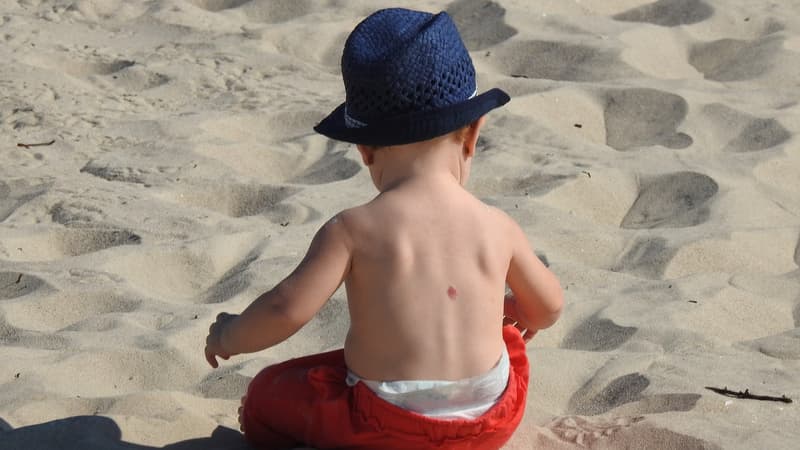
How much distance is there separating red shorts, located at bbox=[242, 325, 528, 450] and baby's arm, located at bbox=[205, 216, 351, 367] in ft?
0.42

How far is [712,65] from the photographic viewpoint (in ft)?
15.7

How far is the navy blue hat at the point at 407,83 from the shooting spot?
205 centimetres

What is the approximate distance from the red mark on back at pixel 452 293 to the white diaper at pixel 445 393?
149 mm

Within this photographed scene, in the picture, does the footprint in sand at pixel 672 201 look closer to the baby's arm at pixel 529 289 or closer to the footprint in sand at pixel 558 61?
the footprint in sand at pixel 558 61

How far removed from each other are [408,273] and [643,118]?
2410mm

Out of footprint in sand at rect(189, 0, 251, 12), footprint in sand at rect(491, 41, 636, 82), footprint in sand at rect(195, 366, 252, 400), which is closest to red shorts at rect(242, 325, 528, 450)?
footprint in sand at rect(195, 366, 252, 400)

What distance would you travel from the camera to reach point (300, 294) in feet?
6.86

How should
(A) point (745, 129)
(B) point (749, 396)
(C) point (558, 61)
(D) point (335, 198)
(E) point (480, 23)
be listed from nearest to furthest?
(B) point (749, 396)
(D) point (335, 198)
(A) point (745, 129)
(C) point (558, 61)
(E) point (480, 23)

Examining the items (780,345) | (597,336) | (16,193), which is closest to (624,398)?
(597,336)

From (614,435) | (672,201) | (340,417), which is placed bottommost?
(672,201)

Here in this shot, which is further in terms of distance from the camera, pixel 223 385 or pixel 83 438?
pixel 223 385

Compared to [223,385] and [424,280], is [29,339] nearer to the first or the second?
[223,385]

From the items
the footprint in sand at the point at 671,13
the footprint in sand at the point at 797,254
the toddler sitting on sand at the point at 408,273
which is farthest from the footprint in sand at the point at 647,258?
the footprint in sand at the point at 671,13

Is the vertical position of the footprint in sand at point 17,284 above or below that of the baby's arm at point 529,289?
below
